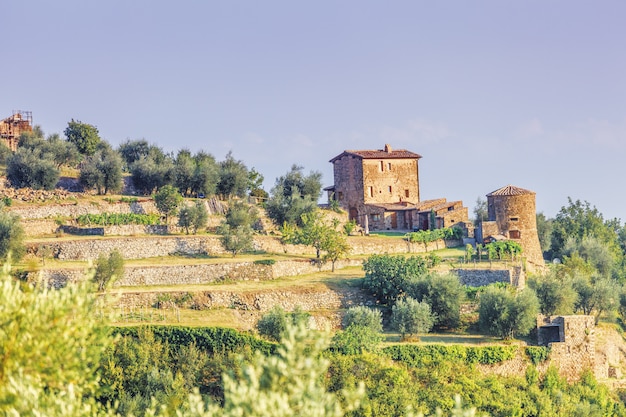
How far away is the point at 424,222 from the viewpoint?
57.8 m

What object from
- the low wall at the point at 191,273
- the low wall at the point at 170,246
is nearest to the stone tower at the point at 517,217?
the low wall at the point at 170,246

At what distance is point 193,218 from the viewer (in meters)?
47.9

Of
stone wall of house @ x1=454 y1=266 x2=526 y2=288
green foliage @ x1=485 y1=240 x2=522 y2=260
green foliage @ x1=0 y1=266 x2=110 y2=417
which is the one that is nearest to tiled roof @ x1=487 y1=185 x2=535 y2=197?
green foliage @ x1=485 y1=240 x2=522 y2=260

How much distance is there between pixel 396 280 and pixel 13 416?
94.5 ft

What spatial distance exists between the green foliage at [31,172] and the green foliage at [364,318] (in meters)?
24.2

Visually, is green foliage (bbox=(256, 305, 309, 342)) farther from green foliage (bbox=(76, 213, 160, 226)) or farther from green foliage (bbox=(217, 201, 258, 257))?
green foliage (bbox=(76, 213, 160, 226))

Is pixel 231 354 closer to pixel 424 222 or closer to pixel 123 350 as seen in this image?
pixel 123 350

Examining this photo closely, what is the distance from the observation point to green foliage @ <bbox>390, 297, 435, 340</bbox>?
36656 mm

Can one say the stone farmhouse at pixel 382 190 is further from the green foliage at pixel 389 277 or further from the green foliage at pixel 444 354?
the green foliage at pixel 444 354

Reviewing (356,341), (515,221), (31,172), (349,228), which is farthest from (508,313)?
(31,172)

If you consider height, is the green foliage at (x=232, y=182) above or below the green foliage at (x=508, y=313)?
above

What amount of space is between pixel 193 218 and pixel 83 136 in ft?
79.5

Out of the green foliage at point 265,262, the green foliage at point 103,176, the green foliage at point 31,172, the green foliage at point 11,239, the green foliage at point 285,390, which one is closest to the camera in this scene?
the green foliage at point 285,390

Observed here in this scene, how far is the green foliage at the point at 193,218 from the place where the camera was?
47.8 metres
